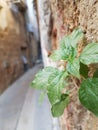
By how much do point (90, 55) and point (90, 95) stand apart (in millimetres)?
107

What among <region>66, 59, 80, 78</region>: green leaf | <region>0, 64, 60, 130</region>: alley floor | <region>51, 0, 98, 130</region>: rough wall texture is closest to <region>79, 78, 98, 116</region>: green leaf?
<region>66, 59, 80, 78</region>: green leaf

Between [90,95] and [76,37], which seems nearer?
[90,95]

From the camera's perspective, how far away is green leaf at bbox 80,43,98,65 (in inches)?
22.6

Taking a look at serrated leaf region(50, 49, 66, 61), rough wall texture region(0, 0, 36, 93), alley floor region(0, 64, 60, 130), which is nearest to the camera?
serrated leaf region(50, 49, 66, 61)

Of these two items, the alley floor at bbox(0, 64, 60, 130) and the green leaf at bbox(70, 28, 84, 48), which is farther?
the alley floor at bbox(0, 64, 60, 130)

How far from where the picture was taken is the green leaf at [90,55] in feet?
1.89

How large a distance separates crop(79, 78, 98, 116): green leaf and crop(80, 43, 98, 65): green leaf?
50 mm

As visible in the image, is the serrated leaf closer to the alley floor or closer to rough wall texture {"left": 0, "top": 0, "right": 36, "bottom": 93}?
the alley floor

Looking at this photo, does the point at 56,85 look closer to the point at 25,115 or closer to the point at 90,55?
the point at 90,55

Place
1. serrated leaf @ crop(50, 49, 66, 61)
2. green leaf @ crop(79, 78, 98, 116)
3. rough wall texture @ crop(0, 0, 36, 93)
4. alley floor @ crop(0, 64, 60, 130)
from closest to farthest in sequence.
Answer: green leaf @ crop(79, 78, 98, 116) < serrated leaf @ crop(50, 49, 66, 61) < alley floor @ crop(0, 64, 60, 130) < rough wall texture @ crop(0, 0, 36, 93)

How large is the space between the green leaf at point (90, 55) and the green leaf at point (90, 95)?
0.05 metres

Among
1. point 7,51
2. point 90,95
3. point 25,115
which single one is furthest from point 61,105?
point 7,51

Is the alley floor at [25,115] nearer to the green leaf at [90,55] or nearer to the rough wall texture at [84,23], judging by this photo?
the rough wall texture at [84,23]

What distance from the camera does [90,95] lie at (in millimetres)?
557
